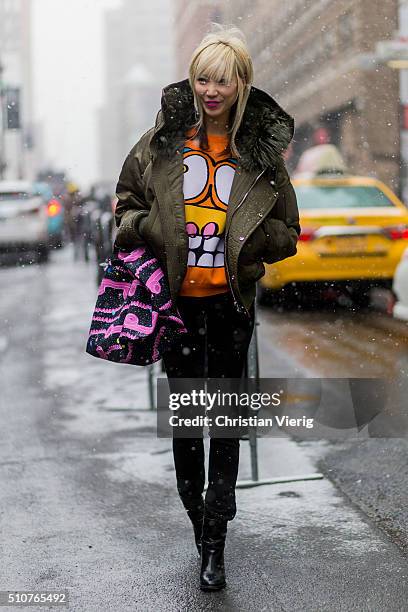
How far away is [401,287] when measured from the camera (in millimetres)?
7652

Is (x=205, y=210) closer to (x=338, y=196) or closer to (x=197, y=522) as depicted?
(x=197, y=522)

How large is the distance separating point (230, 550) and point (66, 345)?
5.79 m

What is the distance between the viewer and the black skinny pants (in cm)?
337

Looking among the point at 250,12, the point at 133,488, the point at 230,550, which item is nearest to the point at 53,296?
the point at 250,12

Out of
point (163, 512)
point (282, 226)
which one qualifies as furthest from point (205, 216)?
point (163, 512)

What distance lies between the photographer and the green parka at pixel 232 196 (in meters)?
3.24

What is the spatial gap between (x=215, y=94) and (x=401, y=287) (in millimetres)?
4724

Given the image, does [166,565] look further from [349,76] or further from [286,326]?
[286,326]

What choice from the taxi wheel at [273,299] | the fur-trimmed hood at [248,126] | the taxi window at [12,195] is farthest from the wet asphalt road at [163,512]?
the taxi window at [12,195]

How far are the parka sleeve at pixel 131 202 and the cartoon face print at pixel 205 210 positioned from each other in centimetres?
18
